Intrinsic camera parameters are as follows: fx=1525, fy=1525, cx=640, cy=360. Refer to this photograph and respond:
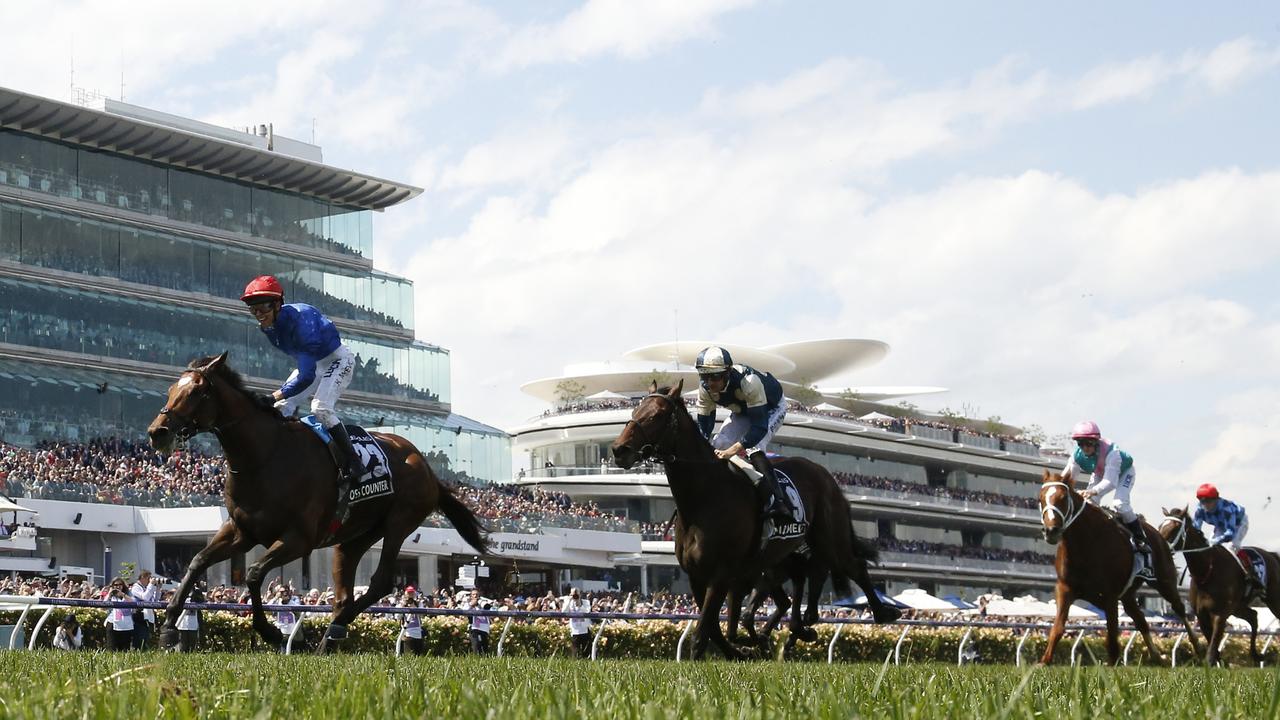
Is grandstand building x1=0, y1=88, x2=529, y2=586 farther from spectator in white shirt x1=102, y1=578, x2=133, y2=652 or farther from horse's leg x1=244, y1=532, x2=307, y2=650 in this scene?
horse's leg x1=244, y1=532, x2=307, y2=650

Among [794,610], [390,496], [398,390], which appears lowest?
[794,610]

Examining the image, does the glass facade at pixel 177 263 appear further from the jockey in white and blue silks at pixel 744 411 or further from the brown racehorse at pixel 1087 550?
the brown racehorse at pixel 1087 550

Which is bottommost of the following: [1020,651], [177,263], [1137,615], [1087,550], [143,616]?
[1020,651]

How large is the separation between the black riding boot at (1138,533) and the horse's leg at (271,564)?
8.16m

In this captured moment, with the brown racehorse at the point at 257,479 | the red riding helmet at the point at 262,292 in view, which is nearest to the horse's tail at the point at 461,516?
the brown racehorse at the point at 257,479

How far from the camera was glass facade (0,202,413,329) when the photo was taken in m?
56.1

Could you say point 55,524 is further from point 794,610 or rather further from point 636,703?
point 636,703

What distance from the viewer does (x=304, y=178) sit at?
67.5m

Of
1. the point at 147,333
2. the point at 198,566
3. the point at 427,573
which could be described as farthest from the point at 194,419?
the point at 147,333

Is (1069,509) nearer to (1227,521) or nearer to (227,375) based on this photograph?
(1227,521)

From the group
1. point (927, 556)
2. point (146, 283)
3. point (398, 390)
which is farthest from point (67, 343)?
point (927, 556)

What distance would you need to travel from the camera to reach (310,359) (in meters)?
11.0

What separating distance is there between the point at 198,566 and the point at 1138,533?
8.94 m

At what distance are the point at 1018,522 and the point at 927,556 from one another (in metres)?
13.3
